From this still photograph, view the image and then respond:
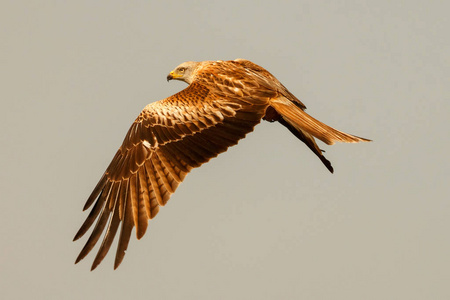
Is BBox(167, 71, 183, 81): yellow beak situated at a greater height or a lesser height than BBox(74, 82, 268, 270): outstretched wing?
greater

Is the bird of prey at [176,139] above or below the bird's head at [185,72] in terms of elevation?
below

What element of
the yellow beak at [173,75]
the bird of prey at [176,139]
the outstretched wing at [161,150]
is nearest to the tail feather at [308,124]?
the bird of prey at [176,139]

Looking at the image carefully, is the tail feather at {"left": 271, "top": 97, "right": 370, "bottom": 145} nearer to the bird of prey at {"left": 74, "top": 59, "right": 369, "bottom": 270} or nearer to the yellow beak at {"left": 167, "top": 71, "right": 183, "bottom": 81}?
the bird of prey at {"left": 74, "top": 59, "right": 369, "bottom": 270}

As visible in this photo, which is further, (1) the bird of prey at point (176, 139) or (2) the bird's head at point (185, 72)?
(2) the bird's head at point (185, 72)

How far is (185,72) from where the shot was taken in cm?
1570

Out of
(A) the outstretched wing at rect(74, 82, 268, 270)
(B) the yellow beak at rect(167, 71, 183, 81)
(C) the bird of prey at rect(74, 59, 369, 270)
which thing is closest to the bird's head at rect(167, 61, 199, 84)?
(B) the yellow beak at rect(167, 71, 183, 81)

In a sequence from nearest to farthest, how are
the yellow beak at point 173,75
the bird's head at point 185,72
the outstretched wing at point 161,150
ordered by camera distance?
the outstretched wing at point 161,150 < the bird's head at point 185,72 < the yellow beak at point 173,75

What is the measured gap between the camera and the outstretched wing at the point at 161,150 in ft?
39.4

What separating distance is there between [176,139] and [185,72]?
3229 millimetres

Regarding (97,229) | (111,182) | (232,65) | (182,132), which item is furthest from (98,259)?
(232,65)

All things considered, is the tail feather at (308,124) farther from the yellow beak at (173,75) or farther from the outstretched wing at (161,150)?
the yellow beak at (173,75)

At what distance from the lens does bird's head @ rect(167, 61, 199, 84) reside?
15.4 metres

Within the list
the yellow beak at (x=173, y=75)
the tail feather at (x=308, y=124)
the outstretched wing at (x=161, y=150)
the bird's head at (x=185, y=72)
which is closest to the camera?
the outstretched wing at (x=161, y=150)

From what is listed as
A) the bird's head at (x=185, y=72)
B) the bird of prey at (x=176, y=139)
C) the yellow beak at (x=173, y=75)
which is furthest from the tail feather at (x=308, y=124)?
the yellow beak at (x=173, y=75)
